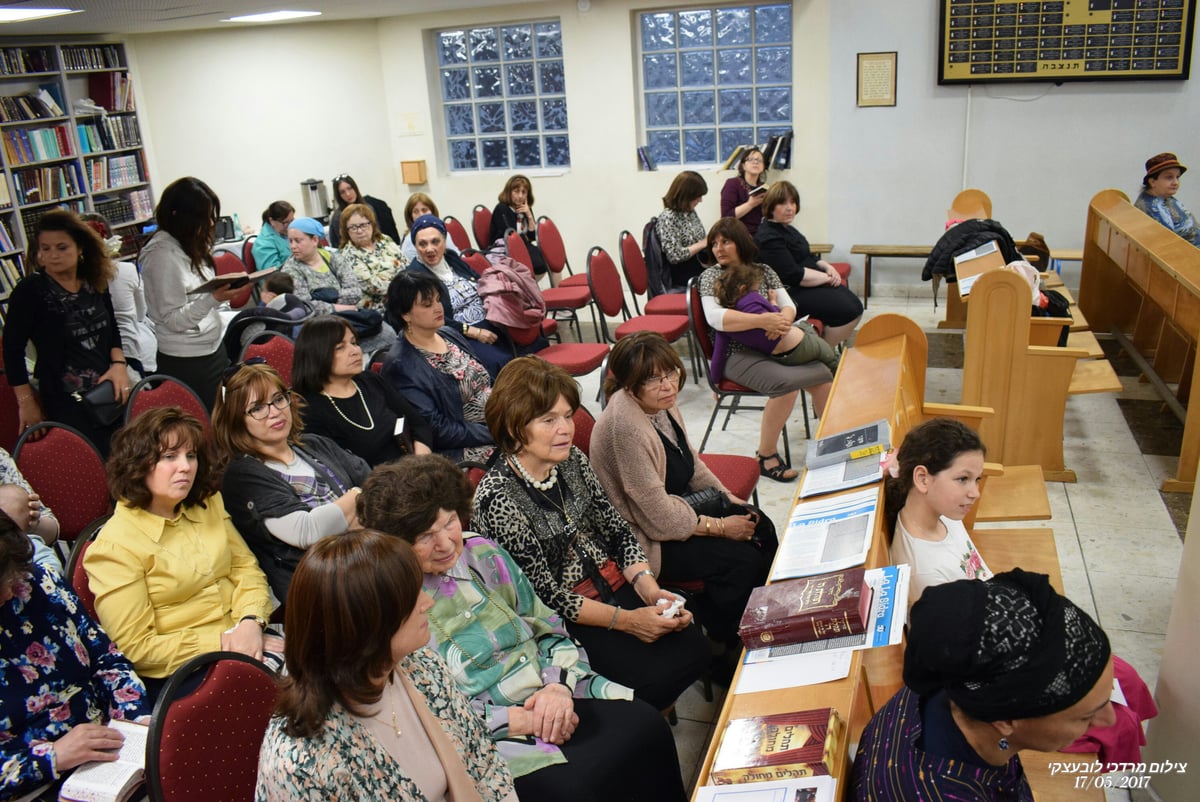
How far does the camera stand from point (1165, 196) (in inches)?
249

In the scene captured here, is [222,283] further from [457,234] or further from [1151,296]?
[1151,296]

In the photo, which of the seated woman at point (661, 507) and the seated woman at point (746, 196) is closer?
the seated woman at point (661, 507)

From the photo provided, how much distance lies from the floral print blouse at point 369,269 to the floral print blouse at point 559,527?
3013 mm

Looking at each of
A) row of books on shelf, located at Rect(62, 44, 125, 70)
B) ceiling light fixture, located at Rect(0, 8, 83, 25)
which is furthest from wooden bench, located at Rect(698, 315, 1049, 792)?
row of books on shelf, located at Rect(62, 44, 125, 70)

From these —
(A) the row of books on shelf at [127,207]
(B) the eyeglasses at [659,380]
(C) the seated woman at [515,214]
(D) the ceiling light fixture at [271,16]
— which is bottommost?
(B) the eyeglasses at [659,380]

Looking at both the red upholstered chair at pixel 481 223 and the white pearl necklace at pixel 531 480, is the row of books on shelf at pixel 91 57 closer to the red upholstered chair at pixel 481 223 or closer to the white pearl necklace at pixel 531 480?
the red upholstered chair at pixel 481 223

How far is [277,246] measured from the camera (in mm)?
6332

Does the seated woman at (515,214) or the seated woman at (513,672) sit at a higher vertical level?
the seated woman at (515,214)

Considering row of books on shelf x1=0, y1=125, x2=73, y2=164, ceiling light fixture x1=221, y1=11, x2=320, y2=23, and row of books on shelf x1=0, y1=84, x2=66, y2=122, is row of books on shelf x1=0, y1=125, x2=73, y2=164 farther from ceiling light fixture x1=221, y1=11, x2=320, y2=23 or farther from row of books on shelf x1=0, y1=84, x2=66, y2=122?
ceiling light fixture x1=221, y1=11, x2=320, y2=23

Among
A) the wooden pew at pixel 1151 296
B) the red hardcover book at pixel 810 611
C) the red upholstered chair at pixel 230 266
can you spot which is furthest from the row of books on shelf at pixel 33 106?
the wooden pew at pixel 1151 296

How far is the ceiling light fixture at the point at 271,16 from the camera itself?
7566 mm

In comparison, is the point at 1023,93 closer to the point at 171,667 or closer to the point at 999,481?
the point at 999,481

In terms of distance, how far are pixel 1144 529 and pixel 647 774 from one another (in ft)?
9.52

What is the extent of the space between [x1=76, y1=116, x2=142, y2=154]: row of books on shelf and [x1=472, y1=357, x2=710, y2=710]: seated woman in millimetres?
7284
